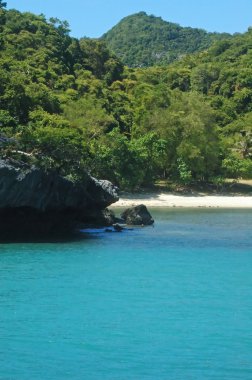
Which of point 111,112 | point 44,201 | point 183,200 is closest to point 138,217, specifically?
point 44,201

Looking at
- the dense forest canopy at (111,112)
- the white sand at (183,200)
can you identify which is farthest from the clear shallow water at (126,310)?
the white sand at (183,200)

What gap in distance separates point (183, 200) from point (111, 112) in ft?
56.0

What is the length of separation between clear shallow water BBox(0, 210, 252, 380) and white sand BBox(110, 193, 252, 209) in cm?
2435

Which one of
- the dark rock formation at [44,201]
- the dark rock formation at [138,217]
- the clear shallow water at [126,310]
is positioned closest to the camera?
the clear shallow water at [126,310]

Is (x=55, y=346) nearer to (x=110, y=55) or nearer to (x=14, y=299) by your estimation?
(x=14, y=299)

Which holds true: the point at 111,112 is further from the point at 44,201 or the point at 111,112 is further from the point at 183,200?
the point at 44,201

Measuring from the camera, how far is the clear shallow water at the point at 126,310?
13.8 metres

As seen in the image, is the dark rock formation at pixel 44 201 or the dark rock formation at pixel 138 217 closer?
the dark rock formation at pixel 44 201

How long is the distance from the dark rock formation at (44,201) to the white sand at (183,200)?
17444 mm

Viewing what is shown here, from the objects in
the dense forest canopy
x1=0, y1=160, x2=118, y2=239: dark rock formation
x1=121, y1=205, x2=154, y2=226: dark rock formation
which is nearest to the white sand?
the dense forest canopy

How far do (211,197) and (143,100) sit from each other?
1510 cm

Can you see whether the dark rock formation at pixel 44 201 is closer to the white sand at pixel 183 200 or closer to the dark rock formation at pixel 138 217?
the dark rock formation at pixel 138 217

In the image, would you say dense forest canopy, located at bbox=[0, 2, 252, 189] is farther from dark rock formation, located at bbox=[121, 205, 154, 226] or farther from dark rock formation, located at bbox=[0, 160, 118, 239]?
dark rock formation, located at bbox=[121, 205, 154, 226]

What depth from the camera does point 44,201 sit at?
3328 centimetres
